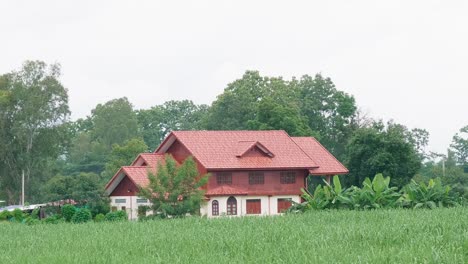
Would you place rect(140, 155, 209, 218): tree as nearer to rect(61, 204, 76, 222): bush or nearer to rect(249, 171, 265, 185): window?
rect(61, 204, 76, 222): bush

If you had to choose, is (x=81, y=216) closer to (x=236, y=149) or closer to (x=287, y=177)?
(x=236, y=149)

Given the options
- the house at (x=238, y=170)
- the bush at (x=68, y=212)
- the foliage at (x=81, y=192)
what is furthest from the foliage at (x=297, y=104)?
the bush at (x=68, y=212)

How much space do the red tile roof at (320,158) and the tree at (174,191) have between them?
1805 cm

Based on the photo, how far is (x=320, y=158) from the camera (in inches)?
2581

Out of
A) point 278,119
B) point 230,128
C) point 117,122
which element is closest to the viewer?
point 278,119

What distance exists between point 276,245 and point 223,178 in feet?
156

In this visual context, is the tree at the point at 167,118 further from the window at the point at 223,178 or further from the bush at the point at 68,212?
the bush at the point at 68,212

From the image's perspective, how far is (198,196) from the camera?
1822 inches

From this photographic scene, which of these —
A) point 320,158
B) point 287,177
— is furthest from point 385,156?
point 287,177

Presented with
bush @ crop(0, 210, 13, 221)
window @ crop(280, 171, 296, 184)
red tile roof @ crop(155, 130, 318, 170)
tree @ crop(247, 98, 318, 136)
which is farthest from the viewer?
tree @ crop(247, 98, 318, 136)

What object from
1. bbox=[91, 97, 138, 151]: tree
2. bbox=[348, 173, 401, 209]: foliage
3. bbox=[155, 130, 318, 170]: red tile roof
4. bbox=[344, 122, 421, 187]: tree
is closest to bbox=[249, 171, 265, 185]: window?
bbox=[155, 130, 318, 170]: red tile roof

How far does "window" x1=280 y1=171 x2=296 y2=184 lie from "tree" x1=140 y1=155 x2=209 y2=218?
16237 millimetres

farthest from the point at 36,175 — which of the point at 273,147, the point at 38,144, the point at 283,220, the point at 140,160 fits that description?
the point at 283,220

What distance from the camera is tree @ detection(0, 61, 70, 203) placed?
70812mm
